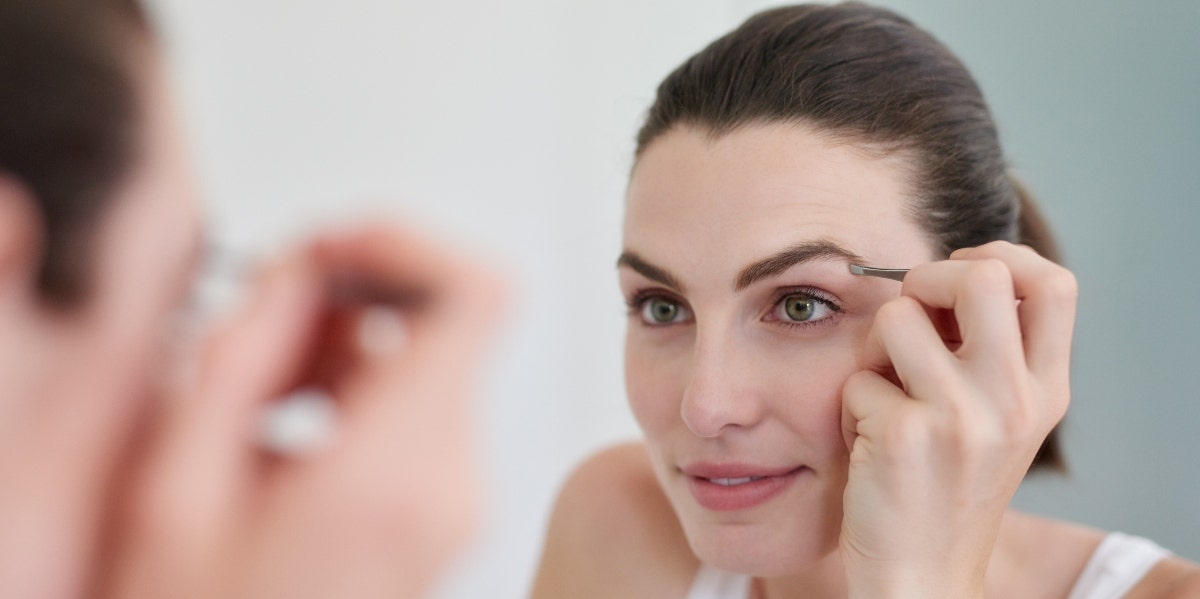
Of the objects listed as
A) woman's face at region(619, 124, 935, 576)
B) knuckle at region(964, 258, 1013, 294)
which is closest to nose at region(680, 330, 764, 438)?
woman's face at region(619, 124, 935, 576)

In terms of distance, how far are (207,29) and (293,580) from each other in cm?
60

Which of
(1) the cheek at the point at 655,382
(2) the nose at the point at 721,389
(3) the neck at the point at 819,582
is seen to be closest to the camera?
(2) the nose at the point at 721,389

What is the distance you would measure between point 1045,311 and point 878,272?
0.15m

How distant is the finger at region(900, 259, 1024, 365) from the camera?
2.52 feet

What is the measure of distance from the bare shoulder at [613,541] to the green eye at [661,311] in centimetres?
34

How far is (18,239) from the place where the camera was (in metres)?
0.81

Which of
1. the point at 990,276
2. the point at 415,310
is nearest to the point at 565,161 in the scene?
the point at 415,310

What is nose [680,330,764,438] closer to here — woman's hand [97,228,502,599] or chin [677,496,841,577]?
chin [677,496,841,577]

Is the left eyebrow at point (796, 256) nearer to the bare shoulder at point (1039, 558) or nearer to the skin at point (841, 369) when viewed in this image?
the skin at point (841, 369)

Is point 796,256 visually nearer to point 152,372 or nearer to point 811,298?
point 811,298

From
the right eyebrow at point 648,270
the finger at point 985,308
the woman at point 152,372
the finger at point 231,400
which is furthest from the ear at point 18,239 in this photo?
the finger at point 985,308

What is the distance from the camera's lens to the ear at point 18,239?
80 centimetres

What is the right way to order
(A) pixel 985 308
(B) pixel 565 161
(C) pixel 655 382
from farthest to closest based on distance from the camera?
(B) pixel 565 161
(C) pixel 655 382
(A) pixel 985 308

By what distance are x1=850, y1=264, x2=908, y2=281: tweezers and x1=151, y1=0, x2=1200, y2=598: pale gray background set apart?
444 mm
